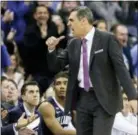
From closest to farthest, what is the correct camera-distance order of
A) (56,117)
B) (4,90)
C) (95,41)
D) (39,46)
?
1. (95,41)
2. (56,117)
3. (4,90)
4. (39,46)

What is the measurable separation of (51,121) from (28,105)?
0.47m

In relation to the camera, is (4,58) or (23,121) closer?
(23,121)

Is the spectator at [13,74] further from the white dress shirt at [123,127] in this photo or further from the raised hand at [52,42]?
the raised hand at [52,42]

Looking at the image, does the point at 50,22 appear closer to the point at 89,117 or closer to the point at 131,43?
the point at 131,43

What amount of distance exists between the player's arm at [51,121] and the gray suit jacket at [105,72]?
1319 millimetres

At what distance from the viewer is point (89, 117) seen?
18.5 ft

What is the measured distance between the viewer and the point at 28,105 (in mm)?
7344

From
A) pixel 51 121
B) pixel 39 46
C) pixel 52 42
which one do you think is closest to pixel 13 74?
pixel 39 46

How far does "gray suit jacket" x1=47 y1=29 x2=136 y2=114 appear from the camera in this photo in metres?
5.49

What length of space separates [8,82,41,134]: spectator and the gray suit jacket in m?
1.38

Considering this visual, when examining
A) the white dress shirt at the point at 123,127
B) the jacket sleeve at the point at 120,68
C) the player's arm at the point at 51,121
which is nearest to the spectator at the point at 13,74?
the white dress shirt at the point at 123,127

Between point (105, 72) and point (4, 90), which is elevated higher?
point (105, 72)

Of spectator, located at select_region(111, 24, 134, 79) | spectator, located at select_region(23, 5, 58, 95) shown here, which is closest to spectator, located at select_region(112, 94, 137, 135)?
spectator, located at select_region(23, 5, 58, 95)

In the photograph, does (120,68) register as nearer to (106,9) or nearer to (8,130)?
(8,130)
